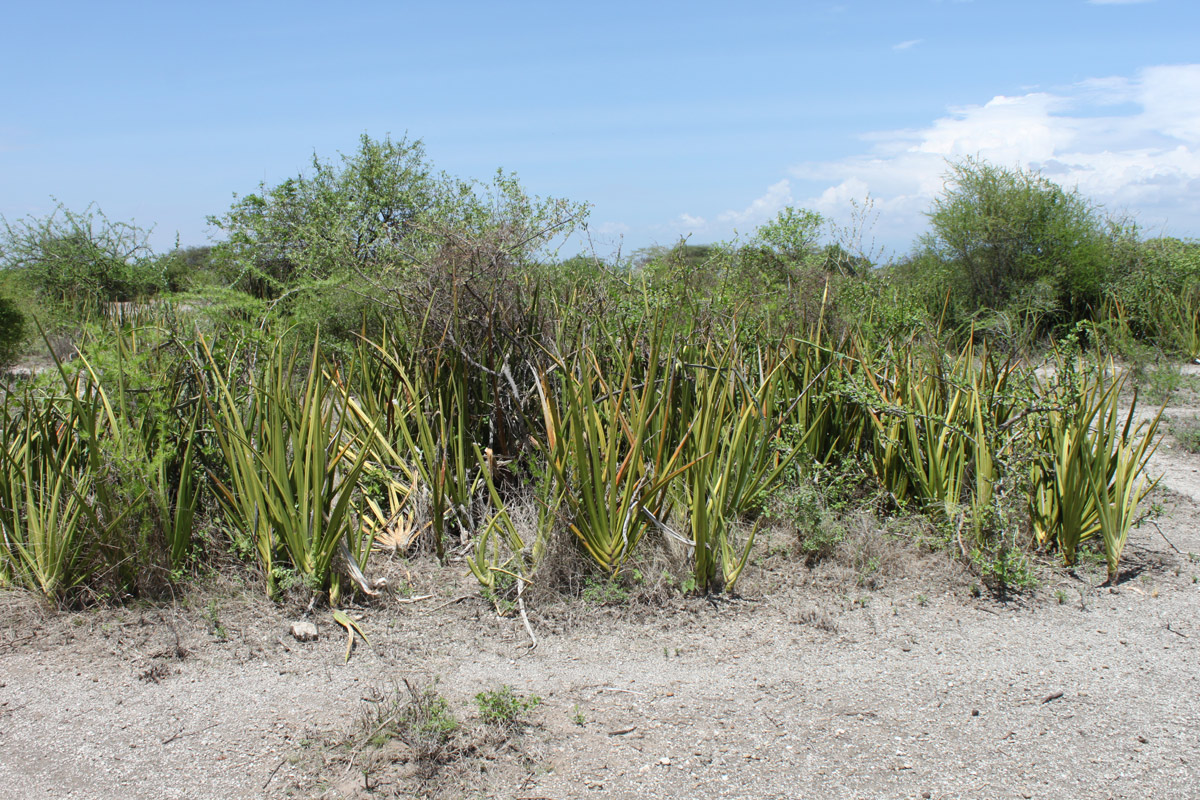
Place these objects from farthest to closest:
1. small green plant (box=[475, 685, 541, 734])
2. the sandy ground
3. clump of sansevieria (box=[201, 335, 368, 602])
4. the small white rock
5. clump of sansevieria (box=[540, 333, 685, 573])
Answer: clump of sansevieria (box=[540, 333, 685, 573]) → clump of sansevieria (box=[201, 335, 368, 602]) → the small white rock → small green plant (box=[475, 685, 541, 734]) → the sandy ground

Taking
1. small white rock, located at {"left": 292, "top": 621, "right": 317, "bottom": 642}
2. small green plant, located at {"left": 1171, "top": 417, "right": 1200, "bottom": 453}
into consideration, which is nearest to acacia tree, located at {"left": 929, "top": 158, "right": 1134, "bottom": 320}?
small green plant, located at {"left": 1171, "top": 417, "right": 1200, "bottom": 453}

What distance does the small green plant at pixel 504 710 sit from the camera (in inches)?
103

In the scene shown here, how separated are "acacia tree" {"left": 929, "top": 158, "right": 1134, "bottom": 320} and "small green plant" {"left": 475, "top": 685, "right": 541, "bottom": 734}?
1083 cm

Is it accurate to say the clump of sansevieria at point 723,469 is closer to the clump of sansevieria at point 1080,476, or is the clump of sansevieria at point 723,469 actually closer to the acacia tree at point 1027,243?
the clump of sansevieria at point 1080,476

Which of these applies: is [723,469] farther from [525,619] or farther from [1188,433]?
[1188,433]

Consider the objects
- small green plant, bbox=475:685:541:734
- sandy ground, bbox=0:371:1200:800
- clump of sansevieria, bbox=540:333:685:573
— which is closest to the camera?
sandy ground, bbox=0:371:1200:800

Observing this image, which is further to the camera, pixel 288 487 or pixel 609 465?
pixel 609 465

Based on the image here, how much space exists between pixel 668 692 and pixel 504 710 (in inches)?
24.7

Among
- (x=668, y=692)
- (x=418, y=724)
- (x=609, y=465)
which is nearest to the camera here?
(x=418, y=724)

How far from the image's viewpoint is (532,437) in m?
4.14

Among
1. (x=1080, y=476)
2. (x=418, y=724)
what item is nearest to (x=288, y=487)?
(x=418, y=724)

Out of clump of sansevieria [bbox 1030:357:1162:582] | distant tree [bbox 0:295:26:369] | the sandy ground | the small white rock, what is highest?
distant tree [bbox 0:295:26:369]

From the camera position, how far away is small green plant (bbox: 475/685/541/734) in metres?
2.61

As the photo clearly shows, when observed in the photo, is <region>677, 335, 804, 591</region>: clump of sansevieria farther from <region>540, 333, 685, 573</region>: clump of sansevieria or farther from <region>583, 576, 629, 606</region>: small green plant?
<region>583, 576, 629, 606</region>: small green plant
